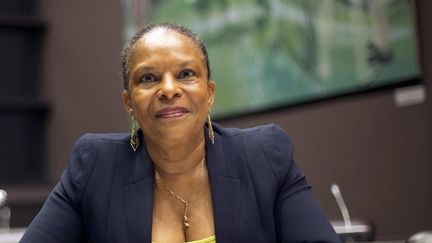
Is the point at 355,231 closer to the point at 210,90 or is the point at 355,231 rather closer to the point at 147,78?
the point at 210,90

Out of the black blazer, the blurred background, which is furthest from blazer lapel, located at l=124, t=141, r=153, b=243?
the blurred background

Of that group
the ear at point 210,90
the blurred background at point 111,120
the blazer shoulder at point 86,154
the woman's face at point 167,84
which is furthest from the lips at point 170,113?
the blurred background at point 111,120

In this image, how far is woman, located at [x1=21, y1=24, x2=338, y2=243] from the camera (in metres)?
1.44

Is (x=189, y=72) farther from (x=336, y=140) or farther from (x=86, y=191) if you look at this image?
(x=336, y=140)

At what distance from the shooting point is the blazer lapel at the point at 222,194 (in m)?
1.46

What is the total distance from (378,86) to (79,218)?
1707 millimetres

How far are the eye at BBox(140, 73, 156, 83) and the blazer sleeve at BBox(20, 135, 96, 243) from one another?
266 mm

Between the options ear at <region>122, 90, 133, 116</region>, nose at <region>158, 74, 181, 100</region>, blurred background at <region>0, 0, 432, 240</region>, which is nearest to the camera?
nose at <region>158, 74, 181, 100</region>

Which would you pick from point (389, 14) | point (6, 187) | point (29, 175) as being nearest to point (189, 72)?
point (389, 14)

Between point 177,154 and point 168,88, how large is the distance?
19 cm

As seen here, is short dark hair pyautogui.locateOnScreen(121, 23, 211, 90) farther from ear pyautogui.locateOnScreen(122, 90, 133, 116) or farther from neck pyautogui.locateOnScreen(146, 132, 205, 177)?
neck pyautogui.locateOnScreen(146, 132, 205, 177)

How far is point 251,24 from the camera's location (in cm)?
354

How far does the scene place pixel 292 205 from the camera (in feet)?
4.83

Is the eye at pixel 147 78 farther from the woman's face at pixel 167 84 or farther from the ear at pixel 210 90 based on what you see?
the ear at pixel 210 90
